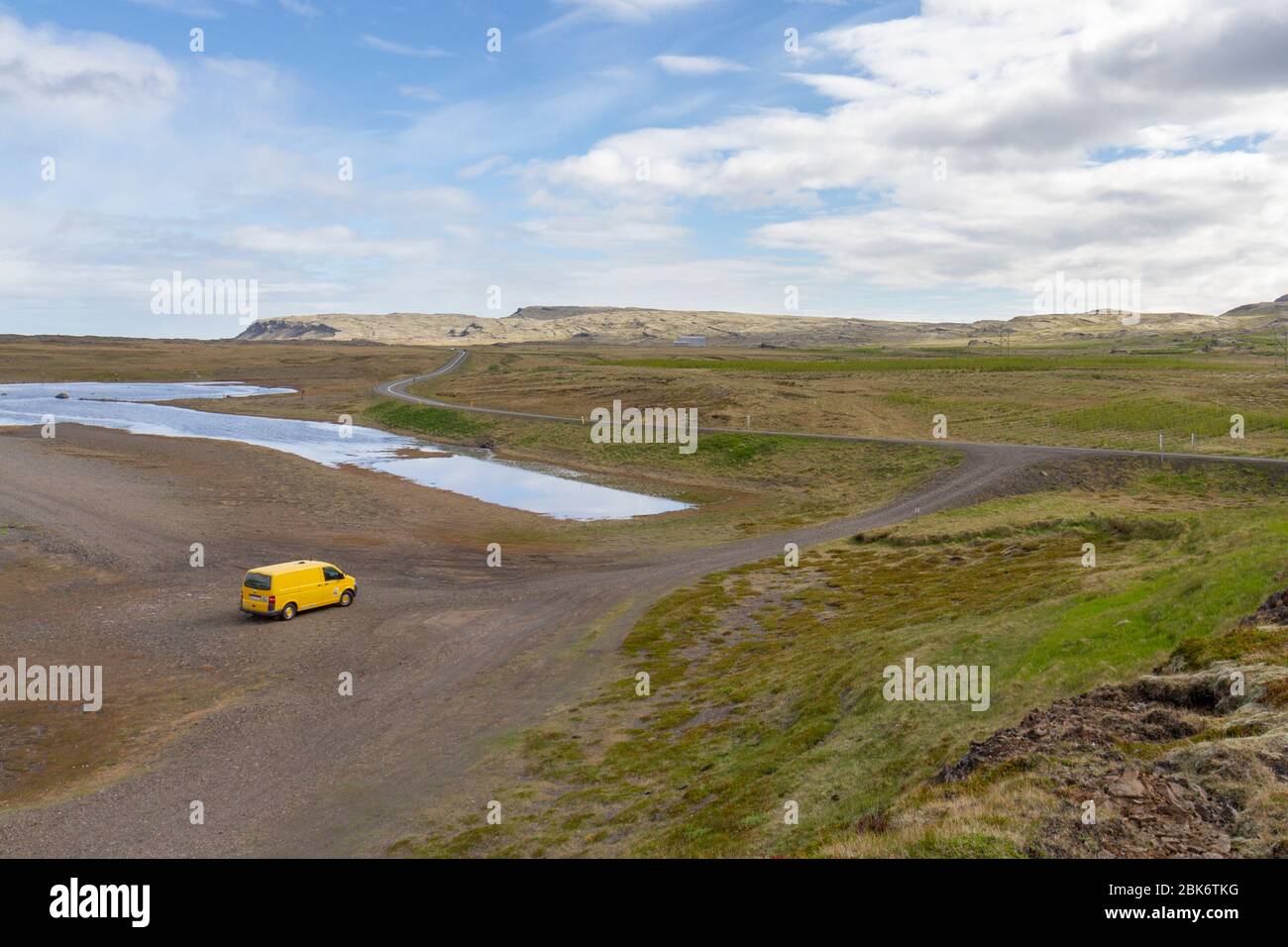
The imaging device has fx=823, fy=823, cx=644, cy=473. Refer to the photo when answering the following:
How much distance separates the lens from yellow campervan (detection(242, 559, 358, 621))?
33.5m

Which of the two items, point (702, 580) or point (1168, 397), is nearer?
point (702, 580)

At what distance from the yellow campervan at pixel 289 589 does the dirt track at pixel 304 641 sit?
623mm

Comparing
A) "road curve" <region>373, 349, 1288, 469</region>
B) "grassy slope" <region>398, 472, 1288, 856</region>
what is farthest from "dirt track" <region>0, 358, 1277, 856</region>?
"road curve" <region>373, 349, 1288, 469</region>

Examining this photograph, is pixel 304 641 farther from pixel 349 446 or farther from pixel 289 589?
pixel 349 446

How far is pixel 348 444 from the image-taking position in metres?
93.2

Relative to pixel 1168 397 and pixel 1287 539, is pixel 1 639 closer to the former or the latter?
pixel 1287 539

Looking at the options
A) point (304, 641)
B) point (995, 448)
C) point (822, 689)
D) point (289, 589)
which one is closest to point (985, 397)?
point (995, 448)

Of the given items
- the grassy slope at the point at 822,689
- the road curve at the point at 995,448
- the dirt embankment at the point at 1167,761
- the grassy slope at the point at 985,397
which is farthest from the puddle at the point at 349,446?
the dirt embankment at the point at 1167,761

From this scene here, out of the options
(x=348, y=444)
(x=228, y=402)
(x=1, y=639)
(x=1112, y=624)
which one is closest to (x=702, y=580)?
(x=1112, y=624)

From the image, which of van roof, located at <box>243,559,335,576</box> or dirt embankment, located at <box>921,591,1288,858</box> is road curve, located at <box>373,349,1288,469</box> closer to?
dirt embankment, located at <box>921,591,1288,858</box>

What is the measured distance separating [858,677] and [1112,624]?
6366 millimetres

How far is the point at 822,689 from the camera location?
2309 centimetres

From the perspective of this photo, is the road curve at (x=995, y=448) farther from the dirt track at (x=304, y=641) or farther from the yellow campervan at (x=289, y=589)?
the yellow campervan at (x=289, y=589)

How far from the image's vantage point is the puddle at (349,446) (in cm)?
6450
